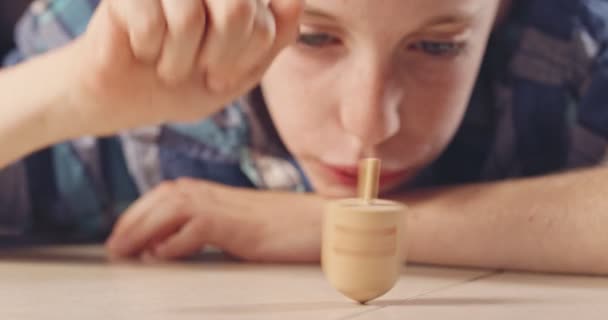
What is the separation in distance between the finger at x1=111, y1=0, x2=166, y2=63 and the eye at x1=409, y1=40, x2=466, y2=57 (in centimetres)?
24

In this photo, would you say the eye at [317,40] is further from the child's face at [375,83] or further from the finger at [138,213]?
the finger at [138,213]

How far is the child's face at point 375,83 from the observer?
2.16 ft

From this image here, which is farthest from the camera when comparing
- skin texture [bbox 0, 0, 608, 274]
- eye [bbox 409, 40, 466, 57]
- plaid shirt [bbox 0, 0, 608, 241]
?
plaid shirt [bbox 0, 0, 608, 241]

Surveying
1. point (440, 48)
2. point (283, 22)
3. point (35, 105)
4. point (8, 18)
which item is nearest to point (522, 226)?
point (440, 48)

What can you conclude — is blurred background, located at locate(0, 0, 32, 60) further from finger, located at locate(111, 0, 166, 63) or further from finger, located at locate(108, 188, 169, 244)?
finger, located at locate(111, 0, 166, 63)

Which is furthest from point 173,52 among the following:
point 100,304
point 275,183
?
point 275,183

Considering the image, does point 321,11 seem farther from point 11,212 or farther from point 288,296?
point 11,212

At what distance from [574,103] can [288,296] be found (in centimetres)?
47

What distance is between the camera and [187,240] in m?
0.74

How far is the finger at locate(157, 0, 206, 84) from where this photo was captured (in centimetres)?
54

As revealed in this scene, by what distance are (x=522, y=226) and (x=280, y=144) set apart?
0.32 meters

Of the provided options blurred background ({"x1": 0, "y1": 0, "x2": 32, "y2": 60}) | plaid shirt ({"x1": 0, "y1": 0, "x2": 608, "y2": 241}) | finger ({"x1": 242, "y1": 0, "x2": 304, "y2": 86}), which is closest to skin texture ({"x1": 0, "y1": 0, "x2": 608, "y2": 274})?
finger ({"x1": 242, "y1": 0, "x2": 304, "y2": 86})

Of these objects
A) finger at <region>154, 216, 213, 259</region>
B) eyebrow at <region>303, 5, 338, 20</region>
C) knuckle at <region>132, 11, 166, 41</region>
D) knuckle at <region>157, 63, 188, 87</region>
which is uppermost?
eyebrow at <region>303, 5, 338, 20</region>

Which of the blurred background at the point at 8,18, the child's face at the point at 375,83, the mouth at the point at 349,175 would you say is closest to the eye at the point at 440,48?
the child's face at the point at 375,83
